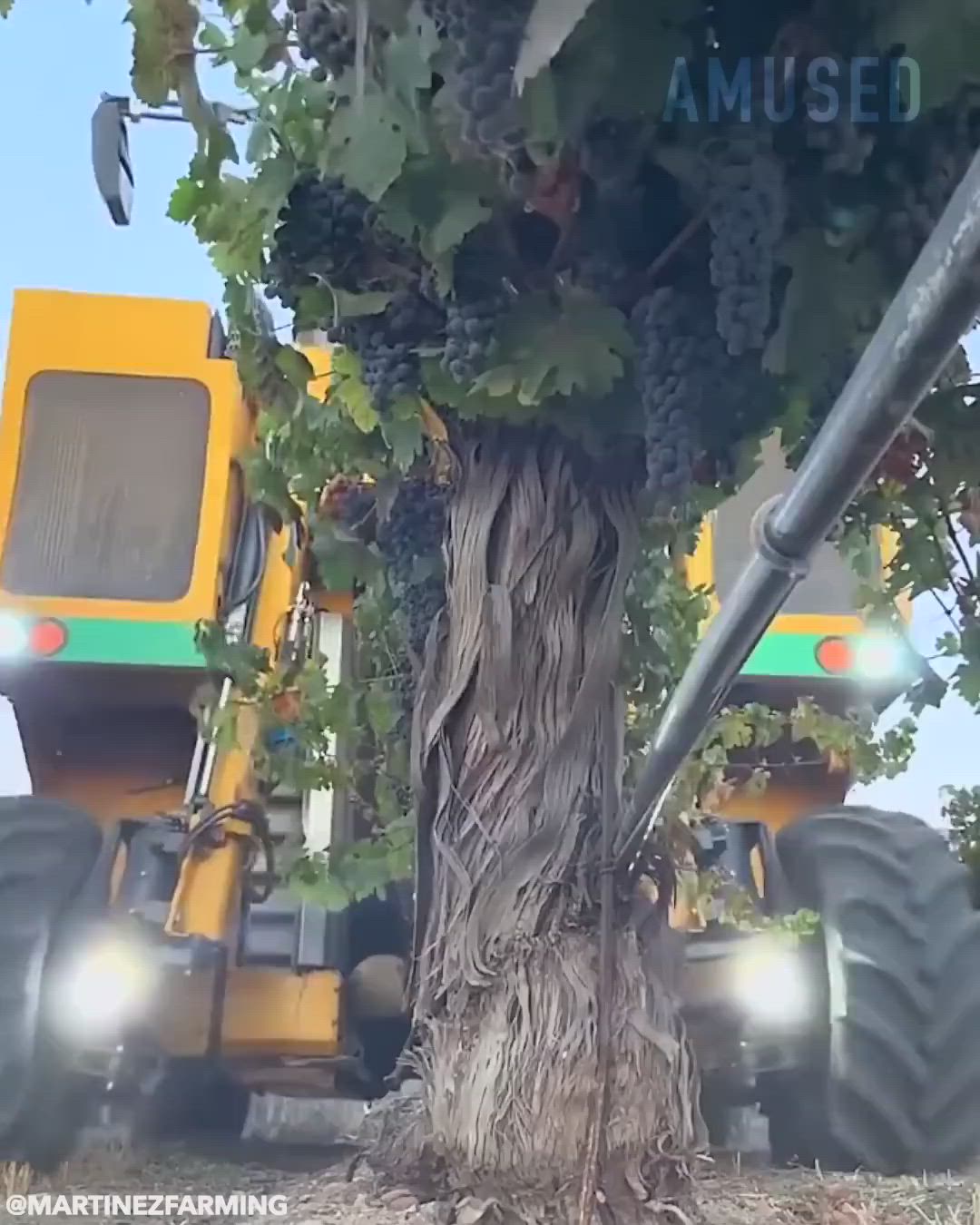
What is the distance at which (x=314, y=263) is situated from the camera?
0.99 metres

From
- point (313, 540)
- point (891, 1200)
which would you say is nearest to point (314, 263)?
point (313, 540)

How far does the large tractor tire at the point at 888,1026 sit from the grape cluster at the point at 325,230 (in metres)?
1.26

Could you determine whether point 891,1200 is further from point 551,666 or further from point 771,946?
point 551,666

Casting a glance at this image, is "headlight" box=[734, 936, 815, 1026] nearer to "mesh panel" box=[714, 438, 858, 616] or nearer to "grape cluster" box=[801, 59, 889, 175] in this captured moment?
"mesh panel" box=[714, 438, 858, 616]

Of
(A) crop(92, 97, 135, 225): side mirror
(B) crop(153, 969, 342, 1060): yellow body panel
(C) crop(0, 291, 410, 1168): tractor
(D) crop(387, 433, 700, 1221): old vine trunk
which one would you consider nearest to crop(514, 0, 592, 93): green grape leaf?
(D) crop(387, 433, 700, 1221): old vine trunk

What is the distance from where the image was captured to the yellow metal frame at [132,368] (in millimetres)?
2195

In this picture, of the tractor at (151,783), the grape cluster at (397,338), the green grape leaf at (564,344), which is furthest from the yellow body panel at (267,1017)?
the green grape leaf at (564,344)

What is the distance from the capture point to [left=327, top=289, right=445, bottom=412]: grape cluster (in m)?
1.02

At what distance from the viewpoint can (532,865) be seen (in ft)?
3.71

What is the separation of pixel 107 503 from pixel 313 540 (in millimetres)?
733

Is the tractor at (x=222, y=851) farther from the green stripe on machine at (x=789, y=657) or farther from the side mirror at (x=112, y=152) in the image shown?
the side mirror at (x=112, y=152)

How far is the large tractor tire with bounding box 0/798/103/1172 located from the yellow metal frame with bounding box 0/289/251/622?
354 millimetres

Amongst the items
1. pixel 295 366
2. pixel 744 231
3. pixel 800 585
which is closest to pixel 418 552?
pixel 295 366

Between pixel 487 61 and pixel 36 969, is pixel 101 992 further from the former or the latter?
pixel 487 61
